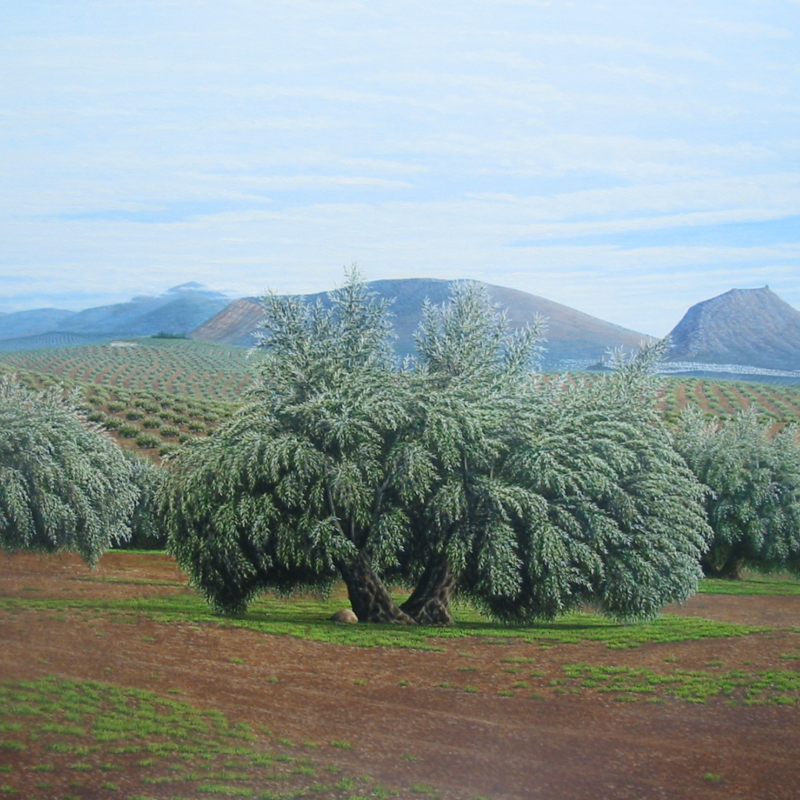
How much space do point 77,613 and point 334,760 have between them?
177 inches

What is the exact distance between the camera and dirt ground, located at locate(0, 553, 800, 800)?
8.54m

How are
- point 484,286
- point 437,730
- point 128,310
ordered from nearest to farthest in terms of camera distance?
point 437,730 < point 128,310 < point 484,286

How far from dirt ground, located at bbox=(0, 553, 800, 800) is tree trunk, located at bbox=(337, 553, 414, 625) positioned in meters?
2.86

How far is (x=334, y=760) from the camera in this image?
8.19m

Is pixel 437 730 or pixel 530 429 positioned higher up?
pixel 530 429

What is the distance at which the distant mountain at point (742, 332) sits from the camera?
1748cm

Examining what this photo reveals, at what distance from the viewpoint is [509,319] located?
54.9ft

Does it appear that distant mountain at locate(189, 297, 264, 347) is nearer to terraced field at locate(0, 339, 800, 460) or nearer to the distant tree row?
the distant tree row

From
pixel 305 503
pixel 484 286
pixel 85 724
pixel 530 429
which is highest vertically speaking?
pixel 484 286

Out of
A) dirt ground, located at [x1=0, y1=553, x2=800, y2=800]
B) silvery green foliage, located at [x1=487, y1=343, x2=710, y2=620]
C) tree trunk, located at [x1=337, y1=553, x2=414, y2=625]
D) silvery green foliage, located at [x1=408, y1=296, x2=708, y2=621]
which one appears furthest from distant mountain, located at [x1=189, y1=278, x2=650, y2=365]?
dirt ground, located at [x1=0, y1=553, x2=800, y2=800]

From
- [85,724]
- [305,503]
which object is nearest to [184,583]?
[305,503]

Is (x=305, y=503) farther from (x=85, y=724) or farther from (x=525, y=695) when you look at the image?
(x=85, y=724)

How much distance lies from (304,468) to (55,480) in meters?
5.02

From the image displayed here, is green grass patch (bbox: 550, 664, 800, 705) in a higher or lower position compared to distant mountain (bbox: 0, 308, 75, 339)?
lower
